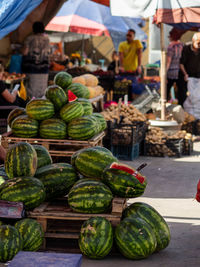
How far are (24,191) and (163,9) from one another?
18.5ft

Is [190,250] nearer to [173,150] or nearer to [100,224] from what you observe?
[100,224]

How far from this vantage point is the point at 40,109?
609 cm

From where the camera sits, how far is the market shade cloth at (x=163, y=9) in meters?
8.67

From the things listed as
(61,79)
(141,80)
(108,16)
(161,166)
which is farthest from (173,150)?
(108,16)

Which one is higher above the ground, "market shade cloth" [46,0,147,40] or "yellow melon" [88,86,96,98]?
"market shade cloth" [46,0,147,40]

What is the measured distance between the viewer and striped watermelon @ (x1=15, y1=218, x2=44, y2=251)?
3889 mm

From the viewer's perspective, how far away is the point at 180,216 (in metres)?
5.41

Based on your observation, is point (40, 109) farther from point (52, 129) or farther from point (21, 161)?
point (21, 161)

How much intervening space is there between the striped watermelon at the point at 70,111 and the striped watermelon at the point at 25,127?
0.35m

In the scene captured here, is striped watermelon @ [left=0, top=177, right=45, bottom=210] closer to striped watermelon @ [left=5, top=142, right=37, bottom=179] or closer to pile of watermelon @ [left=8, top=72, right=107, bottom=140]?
striped watermelon @ [left=5, top=142, right=37, bottom=179]

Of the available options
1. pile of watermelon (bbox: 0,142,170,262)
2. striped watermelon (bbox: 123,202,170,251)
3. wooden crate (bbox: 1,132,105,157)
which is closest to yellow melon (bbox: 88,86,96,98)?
wooden crate (bbox: 1,132,105,157)

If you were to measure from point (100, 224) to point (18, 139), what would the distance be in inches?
99.0

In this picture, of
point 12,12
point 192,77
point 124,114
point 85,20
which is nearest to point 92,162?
point 12,12

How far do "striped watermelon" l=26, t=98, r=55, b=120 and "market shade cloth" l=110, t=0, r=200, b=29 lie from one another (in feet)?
11.0
